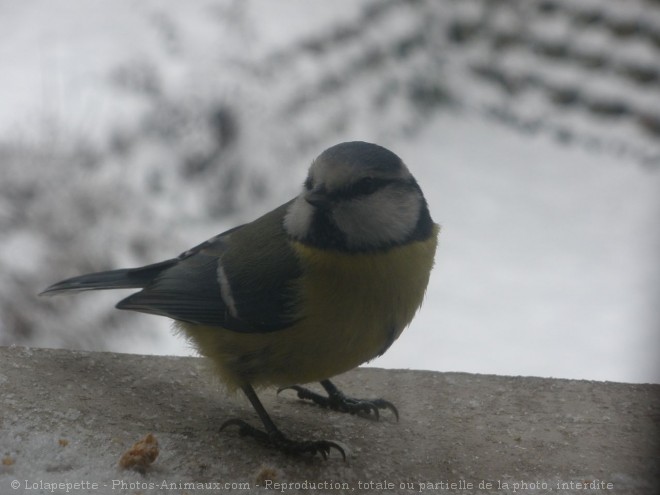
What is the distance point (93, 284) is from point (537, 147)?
10.2ft

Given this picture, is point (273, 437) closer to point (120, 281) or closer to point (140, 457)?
point (140, 457)

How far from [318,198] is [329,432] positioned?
26.2 inches

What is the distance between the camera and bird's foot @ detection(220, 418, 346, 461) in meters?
2.27

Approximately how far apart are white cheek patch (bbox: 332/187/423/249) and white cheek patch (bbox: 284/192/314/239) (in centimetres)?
8

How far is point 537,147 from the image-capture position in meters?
5.11

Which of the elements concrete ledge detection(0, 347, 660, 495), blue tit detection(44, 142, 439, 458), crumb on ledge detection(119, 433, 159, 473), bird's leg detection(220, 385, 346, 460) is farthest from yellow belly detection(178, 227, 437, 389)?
crumb on ledge detection(119, 433, 159, 473)

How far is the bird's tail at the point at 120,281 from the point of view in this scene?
2588 millimetres

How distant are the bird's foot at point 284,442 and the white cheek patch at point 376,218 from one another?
0.48 metres

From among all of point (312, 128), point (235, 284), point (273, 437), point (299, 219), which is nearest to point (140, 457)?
point (273, 437)

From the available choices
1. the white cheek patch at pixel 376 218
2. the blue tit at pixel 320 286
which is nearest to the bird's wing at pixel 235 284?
the blue tit at pixel 320 286

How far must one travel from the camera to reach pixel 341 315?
2217mm

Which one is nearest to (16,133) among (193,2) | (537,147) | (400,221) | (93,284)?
(193,2)

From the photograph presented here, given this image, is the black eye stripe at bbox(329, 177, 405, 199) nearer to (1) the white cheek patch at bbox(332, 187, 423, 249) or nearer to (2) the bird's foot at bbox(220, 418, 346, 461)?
(1) the white cheek patch at bbox(332, 187, 423, 249)

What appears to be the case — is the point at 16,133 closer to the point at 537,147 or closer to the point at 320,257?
the point at 320,257
